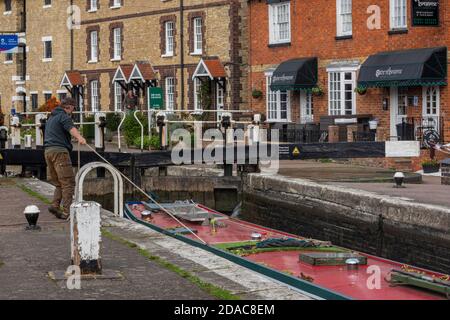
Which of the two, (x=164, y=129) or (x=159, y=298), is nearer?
(x=159, y=298)

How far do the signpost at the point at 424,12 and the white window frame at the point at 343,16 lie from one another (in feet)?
13.2

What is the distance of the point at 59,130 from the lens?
14727 mm

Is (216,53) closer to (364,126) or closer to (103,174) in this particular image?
(364,126)

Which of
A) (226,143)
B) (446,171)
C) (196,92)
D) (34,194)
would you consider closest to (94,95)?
(196,92)

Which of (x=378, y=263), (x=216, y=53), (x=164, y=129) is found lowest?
(x=378, y=263)

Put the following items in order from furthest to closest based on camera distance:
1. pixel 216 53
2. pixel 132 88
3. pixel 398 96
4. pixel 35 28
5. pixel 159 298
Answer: pixel 35 28 < pixel 132 88 < pixel 216 53 < pixel 398 96 < pixel 159 298

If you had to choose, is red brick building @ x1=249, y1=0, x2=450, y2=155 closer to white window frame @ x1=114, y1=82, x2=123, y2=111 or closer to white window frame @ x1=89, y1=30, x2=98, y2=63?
white window frame @ x1=114, y1=82, x2=123, y2=111

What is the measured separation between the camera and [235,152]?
2438 centimetres

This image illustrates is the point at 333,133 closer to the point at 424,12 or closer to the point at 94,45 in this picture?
the point at 424,12

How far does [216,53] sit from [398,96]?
10.1 m

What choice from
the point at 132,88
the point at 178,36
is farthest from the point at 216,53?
the point at 132,88

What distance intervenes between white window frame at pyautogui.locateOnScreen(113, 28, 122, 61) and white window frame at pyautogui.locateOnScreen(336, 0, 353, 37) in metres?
14.8

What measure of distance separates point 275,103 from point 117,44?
1200cm

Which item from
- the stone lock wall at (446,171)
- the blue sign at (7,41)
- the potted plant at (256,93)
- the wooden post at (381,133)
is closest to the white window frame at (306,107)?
the potted plant at (256,93)
